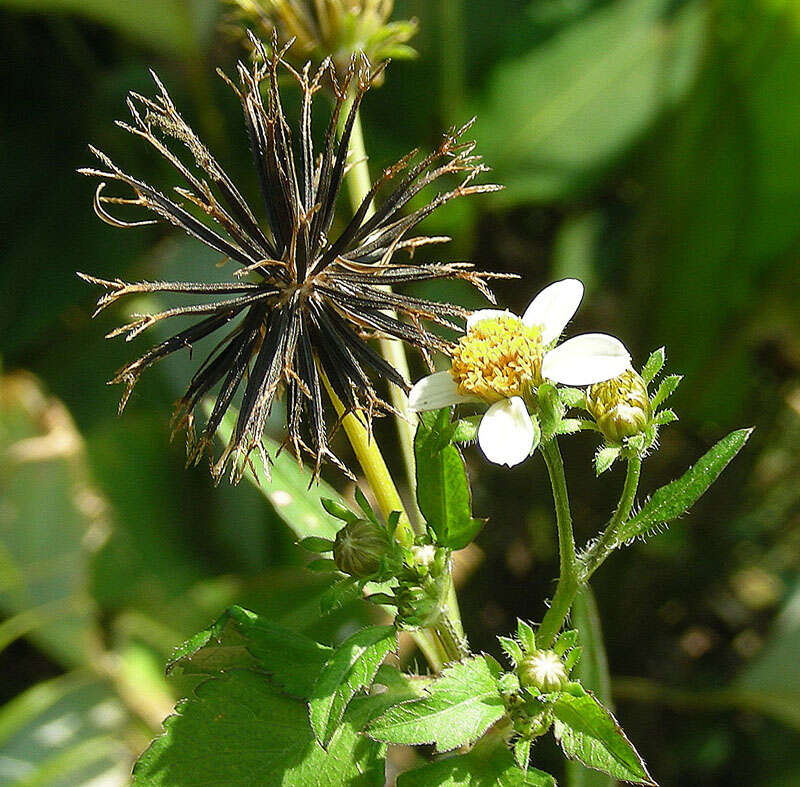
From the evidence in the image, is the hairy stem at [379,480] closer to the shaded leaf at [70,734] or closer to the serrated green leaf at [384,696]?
the serrated green leaf at [384,696]

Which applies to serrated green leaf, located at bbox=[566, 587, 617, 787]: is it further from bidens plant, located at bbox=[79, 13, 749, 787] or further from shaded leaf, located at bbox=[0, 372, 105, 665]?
shaded leaf, located at bbox=[0, 372, 105, 665]

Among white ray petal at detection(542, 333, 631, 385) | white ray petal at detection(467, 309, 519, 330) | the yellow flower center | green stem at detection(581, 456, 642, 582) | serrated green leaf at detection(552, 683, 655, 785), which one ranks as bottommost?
serrated green leaf at detection(552, 683, 655, 785)

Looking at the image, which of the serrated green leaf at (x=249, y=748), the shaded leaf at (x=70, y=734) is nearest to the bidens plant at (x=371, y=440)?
the serrated green leaf at (x=249, y=748)

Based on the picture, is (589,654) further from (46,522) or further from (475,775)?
(46,522)

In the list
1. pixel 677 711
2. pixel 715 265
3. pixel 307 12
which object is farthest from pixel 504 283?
pixel 307 12

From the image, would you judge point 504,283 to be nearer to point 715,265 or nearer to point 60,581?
point 715,265

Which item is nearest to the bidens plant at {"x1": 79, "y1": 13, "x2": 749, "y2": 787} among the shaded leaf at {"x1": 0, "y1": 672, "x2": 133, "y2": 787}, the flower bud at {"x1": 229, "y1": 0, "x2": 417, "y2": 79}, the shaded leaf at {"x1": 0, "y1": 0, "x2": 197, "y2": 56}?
the flower bud at {"x1": 229, "y1": 0, "x2": 417, "y2": 79}
